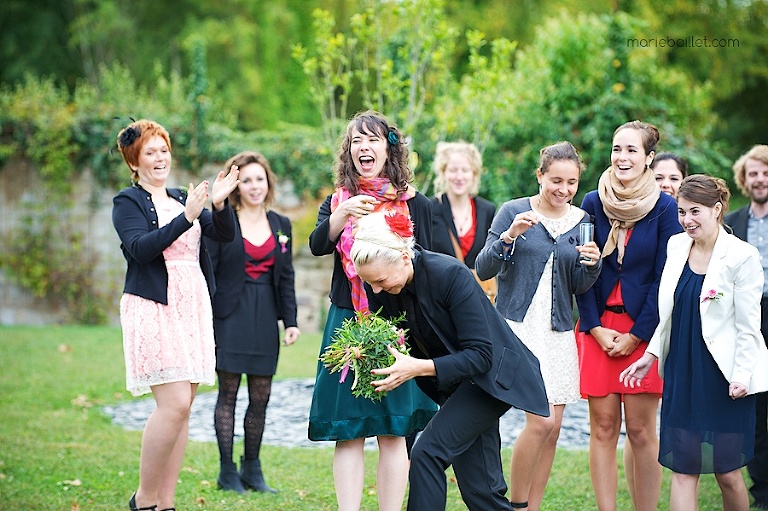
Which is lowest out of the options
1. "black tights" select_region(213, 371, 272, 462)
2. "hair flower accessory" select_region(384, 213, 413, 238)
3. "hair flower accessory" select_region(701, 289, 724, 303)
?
"black tights" select_region(213, 371, 272, 462)

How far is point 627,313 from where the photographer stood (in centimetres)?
483

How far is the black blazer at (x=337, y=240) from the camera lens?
452cm

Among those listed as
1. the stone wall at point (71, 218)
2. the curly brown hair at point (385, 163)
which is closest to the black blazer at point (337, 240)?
the curly brown hair at point (385, 163)

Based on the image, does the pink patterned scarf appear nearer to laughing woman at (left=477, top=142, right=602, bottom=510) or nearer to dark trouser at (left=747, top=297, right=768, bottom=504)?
laughing woman at (left=477, top=142, right=602, bottom=510)

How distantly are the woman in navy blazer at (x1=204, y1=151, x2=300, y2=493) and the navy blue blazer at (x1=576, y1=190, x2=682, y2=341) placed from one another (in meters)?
2.03

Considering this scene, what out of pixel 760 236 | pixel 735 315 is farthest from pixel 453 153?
pixel 735 315

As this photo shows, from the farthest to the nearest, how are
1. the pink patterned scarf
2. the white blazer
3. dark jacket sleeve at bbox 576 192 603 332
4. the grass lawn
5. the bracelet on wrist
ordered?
1. the grass lawn
2. dark jacket sleeve at bbox 576 192 603 332
3. the bracelet on wrist
4. the pink patterned scarf
5. the white blazer

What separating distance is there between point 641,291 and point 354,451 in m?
1.73

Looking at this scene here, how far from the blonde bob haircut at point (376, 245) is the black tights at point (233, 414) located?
2.55 m

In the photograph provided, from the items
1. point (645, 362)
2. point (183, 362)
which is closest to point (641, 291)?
point (645, 362)

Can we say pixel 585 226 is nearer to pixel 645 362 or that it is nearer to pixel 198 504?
pixel 645 362

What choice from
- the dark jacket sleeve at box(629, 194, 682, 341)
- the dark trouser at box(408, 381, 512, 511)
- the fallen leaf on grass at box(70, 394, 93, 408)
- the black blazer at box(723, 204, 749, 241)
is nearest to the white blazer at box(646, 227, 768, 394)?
the dark jacket sleeve at box(629, 194, 682, 341)

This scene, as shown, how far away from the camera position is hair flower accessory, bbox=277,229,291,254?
20.1ft

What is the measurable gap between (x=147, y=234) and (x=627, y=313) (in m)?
2.54
